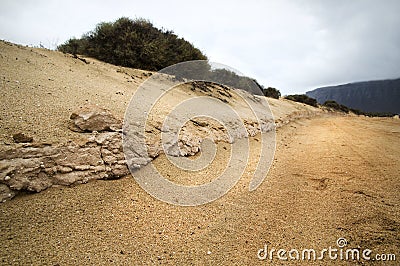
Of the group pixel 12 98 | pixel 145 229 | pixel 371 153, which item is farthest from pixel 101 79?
pixel 371 153

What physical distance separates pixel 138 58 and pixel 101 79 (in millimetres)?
3638

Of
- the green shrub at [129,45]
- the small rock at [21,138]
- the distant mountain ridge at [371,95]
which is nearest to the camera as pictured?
the small rock at [21,138]

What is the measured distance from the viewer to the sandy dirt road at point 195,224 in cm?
184

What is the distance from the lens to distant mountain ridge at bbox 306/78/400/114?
36969 millimetres

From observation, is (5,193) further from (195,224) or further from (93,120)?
(195,224)

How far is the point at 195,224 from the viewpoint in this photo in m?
2.33

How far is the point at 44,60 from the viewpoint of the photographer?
5.69 metres

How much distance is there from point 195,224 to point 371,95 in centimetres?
5742

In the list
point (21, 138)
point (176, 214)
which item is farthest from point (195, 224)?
point (21, 138)

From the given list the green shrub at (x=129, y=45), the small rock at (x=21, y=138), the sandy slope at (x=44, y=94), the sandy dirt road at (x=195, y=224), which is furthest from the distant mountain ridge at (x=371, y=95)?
the small rock at (x=21, y=138)

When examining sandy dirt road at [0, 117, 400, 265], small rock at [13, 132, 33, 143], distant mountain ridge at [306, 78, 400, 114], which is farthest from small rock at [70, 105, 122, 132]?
distant mountain ridge at [306, 78, 400, 114]

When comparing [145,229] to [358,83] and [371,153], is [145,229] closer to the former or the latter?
[371,153]

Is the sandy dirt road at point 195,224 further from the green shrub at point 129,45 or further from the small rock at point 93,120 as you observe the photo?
the green shrub at point 129,45

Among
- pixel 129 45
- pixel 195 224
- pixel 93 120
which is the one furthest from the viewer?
pixel 129 45
